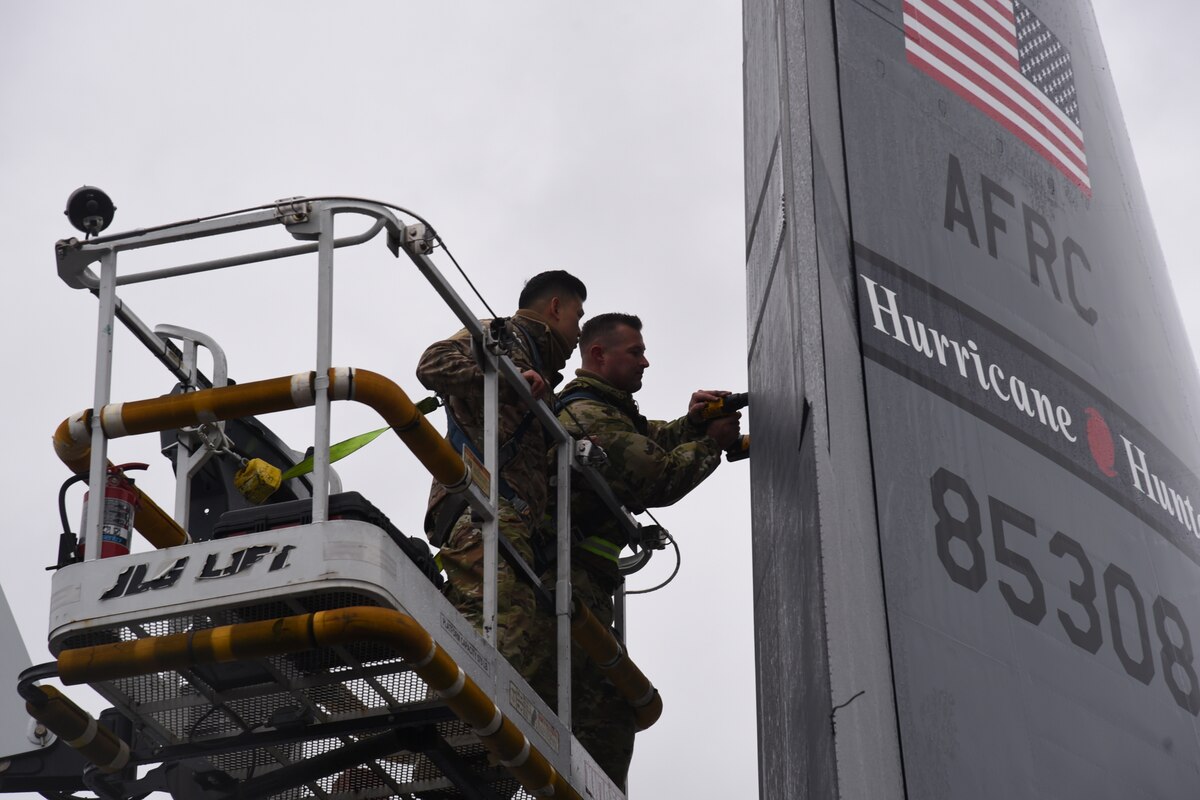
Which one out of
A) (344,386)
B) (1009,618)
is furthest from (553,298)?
(1009,618)

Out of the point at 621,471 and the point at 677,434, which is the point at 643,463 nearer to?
the point at 621,471

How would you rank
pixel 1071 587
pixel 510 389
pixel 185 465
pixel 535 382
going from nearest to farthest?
pixel 1071 587 < pixel 185 465 < pixel 535 382 < pixel 510 389

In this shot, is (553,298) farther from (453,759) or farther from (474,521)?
(453,759)

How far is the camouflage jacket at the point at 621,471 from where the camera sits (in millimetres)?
8742

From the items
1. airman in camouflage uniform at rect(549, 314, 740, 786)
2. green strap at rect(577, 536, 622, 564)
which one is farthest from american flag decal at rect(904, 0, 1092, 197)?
green strap at rect(577, 536, 622, 564)

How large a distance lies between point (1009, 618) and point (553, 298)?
366 cm

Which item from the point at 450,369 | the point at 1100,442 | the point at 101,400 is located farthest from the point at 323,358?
the point at 1100,442

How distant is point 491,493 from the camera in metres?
6.92

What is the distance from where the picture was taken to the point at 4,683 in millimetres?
8203

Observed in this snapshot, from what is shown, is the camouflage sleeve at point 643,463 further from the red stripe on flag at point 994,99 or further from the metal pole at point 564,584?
the red stripe on flag at point 994,99

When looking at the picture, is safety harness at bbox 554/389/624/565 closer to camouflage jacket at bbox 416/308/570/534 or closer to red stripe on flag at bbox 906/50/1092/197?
camouflage jacket at bbox 416/308/570/534

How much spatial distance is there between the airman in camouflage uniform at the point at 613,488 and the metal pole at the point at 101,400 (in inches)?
106

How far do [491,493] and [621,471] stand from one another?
192cm

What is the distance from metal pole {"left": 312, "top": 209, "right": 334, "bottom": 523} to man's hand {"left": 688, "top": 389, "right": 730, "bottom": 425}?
3.25 metres
